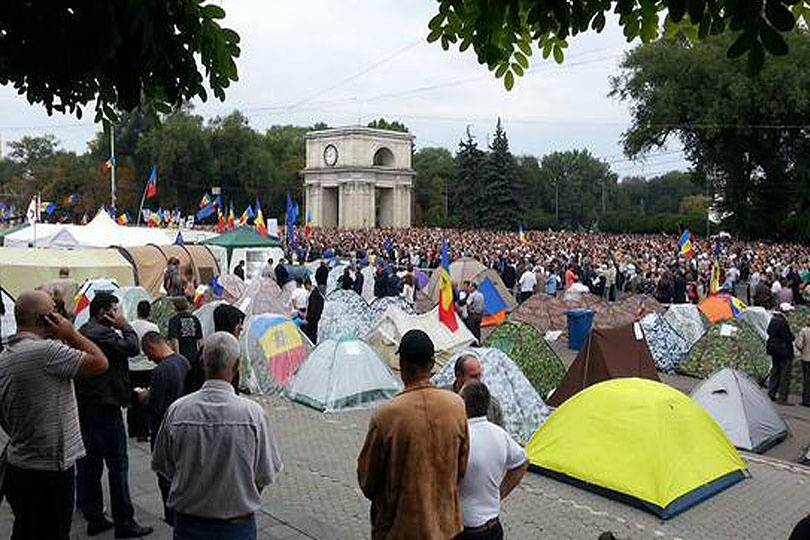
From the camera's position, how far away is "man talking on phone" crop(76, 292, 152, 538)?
585 cm

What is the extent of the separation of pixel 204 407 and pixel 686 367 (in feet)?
39.6

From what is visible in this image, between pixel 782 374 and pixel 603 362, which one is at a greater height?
pixel 603 362

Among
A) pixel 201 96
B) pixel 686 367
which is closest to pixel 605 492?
pixel 201 96

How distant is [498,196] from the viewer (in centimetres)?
7356

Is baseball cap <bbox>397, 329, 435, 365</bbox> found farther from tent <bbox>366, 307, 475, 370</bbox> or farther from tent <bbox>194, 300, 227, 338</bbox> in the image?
tent <bbox>194, 300, 227, 338</bbox>

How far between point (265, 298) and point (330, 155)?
212ft

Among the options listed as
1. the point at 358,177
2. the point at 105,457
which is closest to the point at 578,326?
the point at 105,457

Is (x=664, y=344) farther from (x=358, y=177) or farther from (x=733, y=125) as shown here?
(x=358, y=177)

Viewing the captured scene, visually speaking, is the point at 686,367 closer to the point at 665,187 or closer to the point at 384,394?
the point at 384,394


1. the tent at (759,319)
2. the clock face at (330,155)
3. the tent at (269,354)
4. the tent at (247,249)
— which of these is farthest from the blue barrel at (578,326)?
the clock face at (330,155)

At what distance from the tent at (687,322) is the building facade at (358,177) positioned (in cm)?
6348

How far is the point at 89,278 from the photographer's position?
19.2 meters

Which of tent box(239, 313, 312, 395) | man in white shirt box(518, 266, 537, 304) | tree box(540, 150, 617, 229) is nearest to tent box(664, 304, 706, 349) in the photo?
man in white shirt box(518, 266, 537, 304)

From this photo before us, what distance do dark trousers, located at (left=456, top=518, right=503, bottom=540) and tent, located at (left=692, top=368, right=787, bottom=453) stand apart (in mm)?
6779
